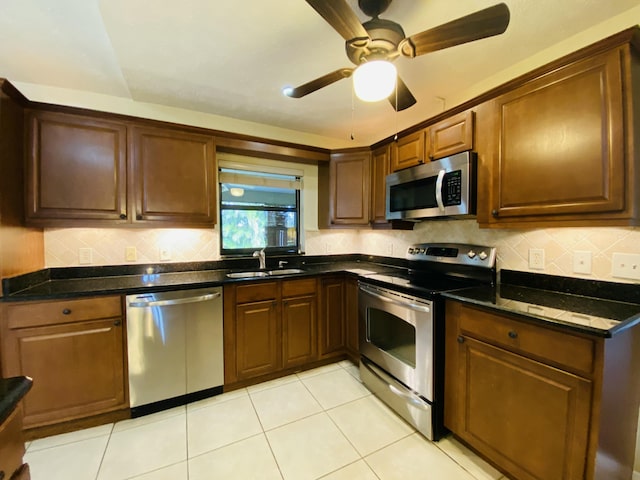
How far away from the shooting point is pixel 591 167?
51.1 inches

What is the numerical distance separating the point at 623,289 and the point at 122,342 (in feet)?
9.99

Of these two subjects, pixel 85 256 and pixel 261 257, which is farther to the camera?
pixel 261 257

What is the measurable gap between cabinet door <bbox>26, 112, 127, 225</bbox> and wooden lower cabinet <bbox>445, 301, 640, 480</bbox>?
102 inches

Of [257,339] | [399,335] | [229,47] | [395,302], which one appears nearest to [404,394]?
[399,335]

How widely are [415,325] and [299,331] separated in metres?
1.11

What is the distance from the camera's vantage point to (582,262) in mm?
1547

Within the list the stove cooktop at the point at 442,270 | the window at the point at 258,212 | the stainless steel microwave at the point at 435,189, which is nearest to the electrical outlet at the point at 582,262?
the stove cooktop at the point at 442,270

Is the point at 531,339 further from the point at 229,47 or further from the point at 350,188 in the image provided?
the point at 229,47

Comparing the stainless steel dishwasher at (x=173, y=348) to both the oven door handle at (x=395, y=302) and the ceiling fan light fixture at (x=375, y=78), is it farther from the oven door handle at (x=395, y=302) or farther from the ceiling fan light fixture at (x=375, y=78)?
the ceiling fan light fixture at (x=375, y=78)

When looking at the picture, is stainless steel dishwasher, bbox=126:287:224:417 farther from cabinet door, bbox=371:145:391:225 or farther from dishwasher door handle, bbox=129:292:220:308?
cabinet door, bbox=371:145:391:225

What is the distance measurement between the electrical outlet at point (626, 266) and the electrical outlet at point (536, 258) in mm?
322

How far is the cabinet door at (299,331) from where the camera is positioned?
2.40 metres

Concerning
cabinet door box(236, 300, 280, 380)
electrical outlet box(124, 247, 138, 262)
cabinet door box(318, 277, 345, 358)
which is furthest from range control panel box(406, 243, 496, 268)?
electrical outlet box(124, 247, 138, 262)

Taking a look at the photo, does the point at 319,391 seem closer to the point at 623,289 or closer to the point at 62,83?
the point at 623,289
